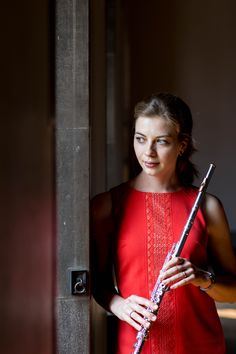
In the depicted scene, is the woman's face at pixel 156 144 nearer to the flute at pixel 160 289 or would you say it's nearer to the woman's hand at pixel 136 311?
the flute at pixel 160 289

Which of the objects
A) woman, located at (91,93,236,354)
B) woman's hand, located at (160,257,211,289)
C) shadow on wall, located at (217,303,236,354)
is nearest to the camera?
woman's hand, located at (160,257,211,289)

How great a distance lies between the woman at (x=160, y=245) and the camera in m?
1.37

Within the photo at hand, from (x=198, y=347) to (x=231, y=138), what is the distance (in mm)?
4236

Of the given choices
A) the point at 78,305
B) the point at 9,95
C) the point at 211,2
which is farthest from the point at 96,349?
the point at 211,2

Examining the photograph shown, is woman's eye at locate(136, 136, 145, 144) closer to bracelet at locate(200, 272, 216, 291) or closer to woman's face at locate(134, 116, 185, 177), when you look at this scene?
woman's face at locate(134, 116, 185, 177)

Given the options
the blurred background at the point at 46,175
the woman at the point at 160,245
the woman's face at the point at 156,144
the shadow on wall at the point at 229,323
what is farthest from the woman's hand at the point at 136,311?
the shadow on wall at the point at 229,323

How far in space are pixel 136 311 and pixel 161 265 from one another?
0.15m

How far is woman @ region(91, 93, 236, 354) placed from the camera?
137cm

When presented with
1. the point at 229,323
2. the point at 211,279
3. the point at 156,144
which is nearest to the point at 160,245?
the point at 211,279

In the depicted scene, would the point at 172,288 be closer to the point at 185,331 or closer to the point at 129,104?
the point at 185,331

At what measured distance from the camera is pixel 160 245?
1.39 meters

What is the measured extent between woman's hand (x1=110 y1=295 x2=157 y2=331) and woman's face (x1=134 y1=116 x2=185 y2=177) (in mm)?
336

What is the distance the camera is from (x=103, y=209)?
1470 millimetres

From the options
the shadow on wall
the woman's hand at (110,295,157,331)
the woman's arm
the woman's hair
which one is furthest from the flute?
the shadow on wall
